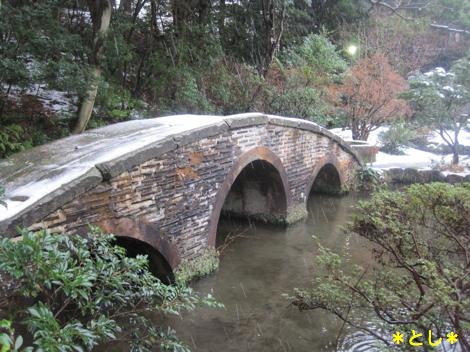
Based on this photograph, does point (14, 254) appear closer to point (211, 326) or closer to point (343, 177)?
point (211, 326)

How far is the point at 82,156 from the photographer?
5.81 metres

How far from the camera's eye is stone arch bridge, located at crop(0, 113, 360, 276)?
4.88 meters

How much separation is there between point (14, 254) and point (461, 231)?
418cm

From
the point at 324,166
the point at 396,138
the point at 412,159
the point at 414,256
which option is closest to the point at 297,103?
the point at 324,166

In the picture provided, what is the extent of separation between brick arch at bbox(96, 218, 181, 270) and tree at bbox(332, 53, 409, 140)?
1085 cm

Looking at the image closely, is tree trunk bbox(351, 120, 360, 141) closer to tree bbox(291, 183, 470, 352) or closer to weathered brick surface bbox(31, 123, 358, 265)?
weathered brick surface bbox(31, 123, 358, 265)

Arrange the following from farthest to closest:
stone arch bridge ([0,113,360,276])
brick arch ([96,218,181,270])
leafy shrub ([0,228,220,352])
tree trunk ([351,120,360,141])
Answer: tree trunk ([351,120,360,141])
brick arch ([96,218,181,270])
stone arch bridge ([0,113,360,276])
leafy shrub ([0,228,220,352])

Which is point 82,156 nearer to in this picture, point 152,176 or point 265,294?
point 152,176

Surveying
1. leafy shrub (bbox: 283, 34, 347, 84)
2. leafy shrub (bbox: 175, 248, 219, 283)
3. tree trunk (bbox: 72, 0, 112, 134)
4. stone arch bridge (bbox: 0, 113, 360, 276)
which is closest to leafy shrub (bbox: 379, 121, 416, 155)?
leafy shrub (bbox: 283, 34, 347, 84)

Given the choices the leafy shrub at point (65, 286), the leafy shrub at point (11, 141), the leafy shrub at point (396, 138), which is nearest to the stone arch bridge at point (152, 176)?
the leafy shrub at point (11, 141)

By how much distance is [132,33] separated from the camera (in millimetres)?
10422

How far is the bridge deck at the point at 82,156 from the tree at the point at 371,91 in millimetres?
9892

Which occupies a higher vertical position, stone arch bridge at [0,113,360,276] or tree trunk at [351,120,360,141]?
stone arch bridge at [0,113,360,276]

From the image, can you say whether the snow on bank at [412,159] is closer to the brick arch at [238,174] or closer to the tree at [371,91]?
the tree at [371,91]
